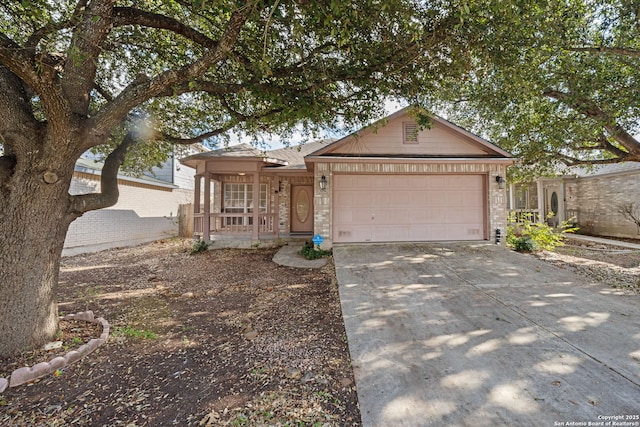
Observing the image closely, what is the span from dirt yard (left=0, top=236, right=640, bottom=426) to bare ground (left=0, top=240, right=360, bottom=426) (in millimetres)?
12

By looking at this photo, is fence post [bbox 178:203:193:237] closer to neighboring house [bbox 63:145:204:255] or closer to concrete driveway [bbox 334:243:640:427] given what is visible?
neighboring house [bbox 63:145:204:255]

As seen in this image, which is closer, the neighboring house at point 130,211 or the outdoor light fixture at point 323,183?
the outdoor light fixture at point 323,183

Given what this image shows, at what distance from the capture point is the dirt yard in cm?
226

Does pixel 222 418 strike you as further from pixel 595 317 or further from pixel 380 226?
pixel 380 226

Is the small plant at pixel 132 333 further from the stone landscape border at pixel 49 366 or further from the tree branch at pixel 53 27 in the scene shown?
the tree branch at pixel 53 27

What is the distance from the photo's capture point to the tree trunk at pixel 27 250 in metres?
3.05

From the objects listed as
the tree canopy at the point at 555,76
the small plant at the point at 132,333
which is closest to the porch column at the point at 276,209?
the tree canopy at the point at 555,76

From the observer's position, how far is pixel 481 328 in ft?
11.8

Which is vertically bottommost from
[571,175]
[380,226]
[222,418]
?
[222,418]

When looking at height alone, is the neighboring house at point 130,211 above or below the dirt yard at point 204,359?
above

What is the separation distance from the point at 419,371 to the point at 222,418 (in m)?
1.79

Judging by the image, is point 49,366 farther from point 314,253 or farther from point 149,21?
point 314,253

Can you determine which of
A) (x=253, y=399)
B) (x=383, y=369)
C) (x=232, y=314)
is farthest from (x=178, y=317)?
(x=383, y=369)

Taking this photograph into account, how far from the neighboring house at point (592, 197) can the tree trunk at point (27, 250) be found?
1562 cm
